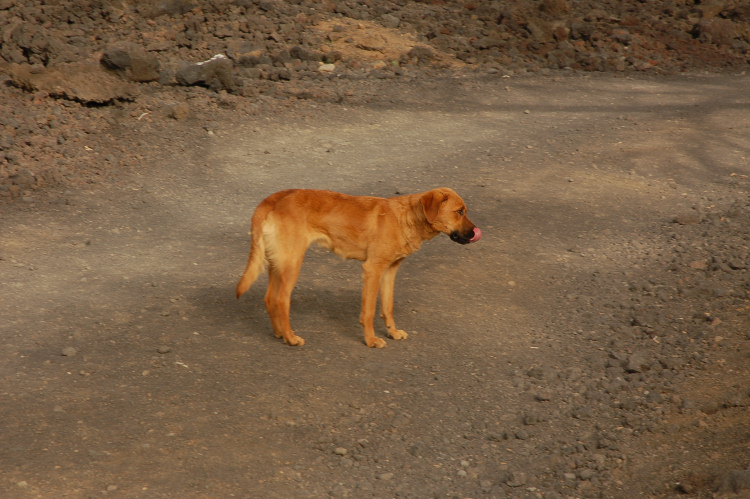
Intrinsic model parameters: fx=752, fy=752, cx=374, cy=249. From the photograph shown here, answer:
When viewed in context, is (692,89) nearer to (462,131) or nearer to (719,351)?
(462,131)

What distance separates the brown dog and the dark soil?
0.49 metres

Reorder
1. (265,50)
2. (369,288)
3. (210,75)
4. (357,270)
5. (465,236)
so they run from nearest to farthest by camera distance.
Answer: (465,236) → (369,288) → (357,270) → (210,75) → (265,50)

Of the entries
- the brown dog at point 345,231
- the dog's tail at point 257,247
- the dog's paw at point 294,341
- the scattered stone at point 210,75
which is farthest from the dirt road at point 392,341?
the scattered stone at point 210,75

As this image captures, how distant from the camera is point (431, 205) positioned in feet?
20.8

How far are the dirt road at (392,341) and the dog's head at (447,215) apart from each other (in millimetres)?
1108

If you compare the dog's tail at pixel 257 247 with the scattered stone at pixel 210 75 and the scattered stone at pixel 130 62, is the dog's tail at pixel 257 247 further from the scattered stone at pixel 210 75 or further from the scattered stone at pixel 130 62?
the scattered stone at pixel 130 62

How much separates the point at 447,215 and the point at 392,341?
4.35 ft

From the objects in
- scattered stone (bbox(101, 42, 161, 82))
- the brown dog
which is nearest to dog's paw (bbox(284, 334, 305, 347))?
the brown dog

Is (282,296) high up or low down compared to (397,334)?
up

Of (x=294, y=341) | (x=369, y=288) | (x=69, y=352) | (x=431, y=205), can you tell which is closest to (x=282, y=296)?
(x=294, y=341)

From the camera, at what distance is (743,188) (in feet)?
35.5

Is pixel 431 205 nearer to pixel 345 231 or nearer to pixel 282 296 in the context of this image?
pixel 345 231

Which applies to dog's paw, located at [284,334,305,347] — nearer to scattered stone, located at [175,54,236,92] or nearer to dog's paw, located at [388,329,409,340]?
dog's paw, located at [388,329,409,340]

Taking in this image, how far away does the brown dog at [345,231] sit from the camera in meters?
6.35
